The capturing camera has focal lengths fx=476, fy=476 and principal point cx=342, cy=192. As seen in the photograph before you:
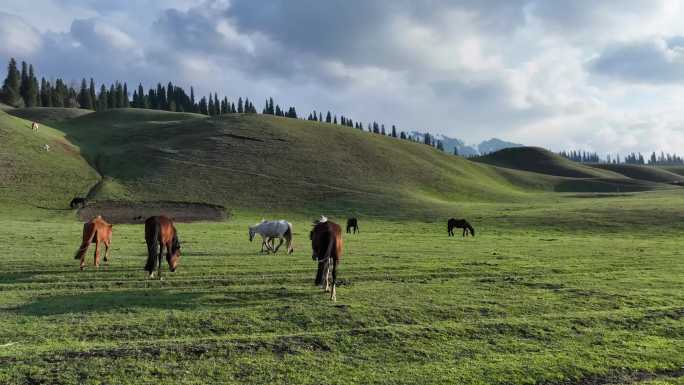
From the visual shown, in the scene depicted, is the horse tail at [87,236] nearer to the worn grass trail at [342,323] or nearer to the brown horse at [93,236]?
the brown horse at [93,236]

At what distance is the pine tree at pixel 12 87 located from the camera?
159250 mm

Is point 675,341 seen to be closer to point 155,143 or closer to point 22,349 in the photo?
point 22,349

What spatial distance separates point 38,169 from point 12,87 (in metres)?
124

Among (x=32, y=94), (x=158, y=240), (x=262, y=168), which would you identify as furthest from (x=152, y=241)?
(x=32, y=94)

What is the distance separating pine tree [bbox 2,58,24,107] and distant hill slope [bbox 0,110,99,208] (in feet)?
306

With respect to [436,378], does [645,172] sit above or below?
above

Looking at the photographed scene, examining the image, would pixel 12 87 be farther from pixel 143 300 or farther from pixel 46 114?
pixel 143 300

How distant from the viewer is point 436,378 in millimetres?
9430

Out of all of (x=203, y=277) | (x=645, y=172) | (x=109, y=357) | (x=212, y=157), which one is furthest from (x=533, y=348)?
(x=645, y=172)

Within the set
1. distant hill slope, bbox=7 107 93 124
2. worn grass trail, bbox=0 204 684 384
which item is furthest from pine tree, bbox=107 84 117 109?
worn grass trail, bbox=0 204 684 384

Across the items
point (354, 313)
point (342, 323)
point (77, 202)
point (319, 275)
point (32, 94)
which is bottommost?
point (342, 323)

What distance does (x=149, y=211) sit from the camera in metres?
55.9

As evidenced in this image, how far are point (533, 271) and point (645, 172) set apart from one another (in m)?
209

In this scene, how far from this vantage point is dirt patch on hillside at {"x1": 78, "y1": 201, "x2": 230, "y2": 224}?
51875 millimetres
